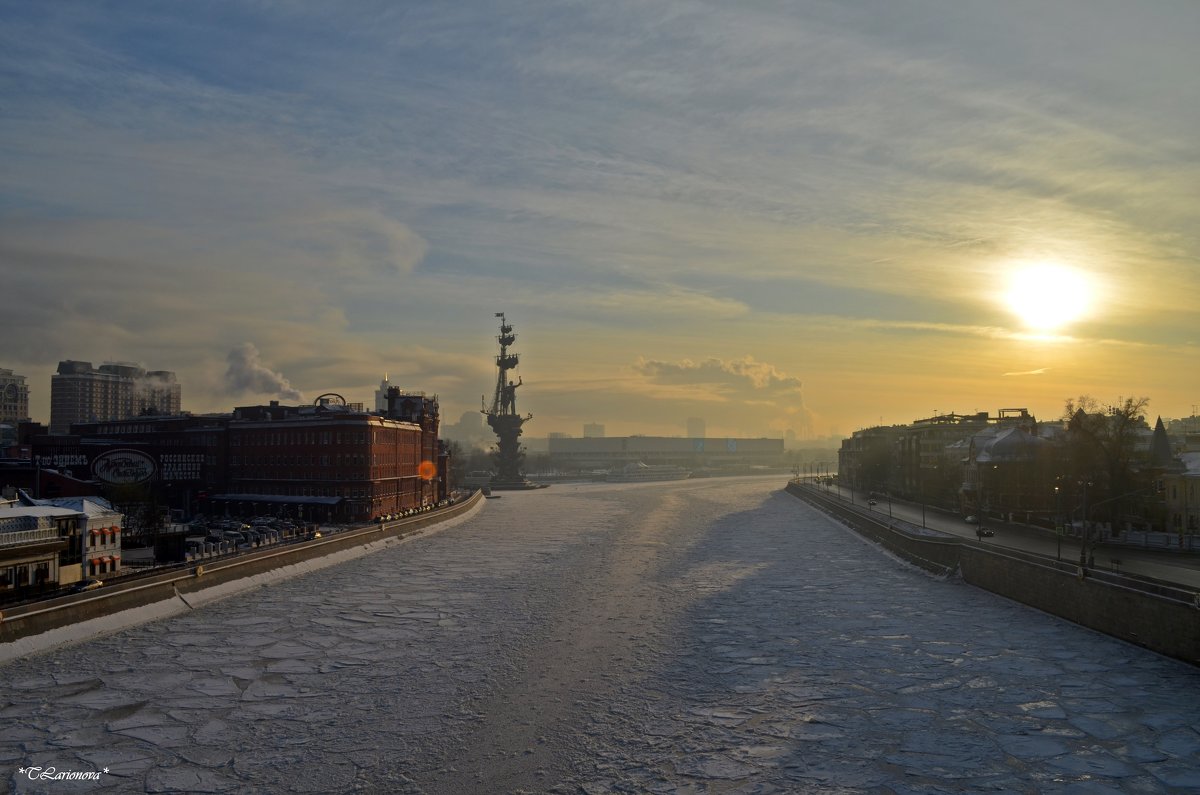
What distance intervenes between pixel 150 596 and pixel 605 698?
22.0 meters

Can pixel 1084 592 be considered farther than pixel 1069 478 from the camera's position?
No

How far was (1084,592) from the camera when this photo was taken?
36.8m

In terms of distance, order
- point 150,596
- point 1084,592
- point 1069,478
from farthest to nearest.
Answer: point 1069,478 < point 150,596 < point 1084,592

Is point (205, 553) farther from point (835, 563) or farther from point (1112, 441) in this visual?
point (1112, 441)

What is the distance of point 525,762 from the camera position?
21141 mm

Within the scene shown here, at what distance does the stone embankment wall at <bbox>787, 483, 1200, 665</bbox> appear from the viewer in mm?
30516

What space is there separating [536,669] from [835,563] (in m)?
34.6

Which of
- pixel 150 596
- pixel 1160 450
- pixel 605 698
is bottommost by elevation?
pixel 605 698

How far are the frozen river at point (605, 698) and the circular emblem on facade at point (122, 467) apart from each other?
48.9m

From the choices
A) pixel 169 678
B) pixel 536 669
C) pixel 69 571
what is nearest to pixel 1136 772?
pixel 536 669

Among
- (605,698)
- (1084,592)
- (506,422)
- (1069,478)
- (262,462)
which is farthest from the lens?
(506,422)

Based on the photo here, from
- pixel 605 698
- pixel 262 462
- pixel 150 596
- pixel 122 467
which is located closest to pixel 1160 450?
pixel 605 698

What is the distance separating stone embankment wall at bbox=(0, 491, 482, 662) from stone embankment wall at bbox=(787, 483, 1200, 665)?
123 ft

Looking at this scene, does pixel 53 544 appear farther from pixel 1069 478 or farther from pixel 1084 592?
pixel 1069 478
